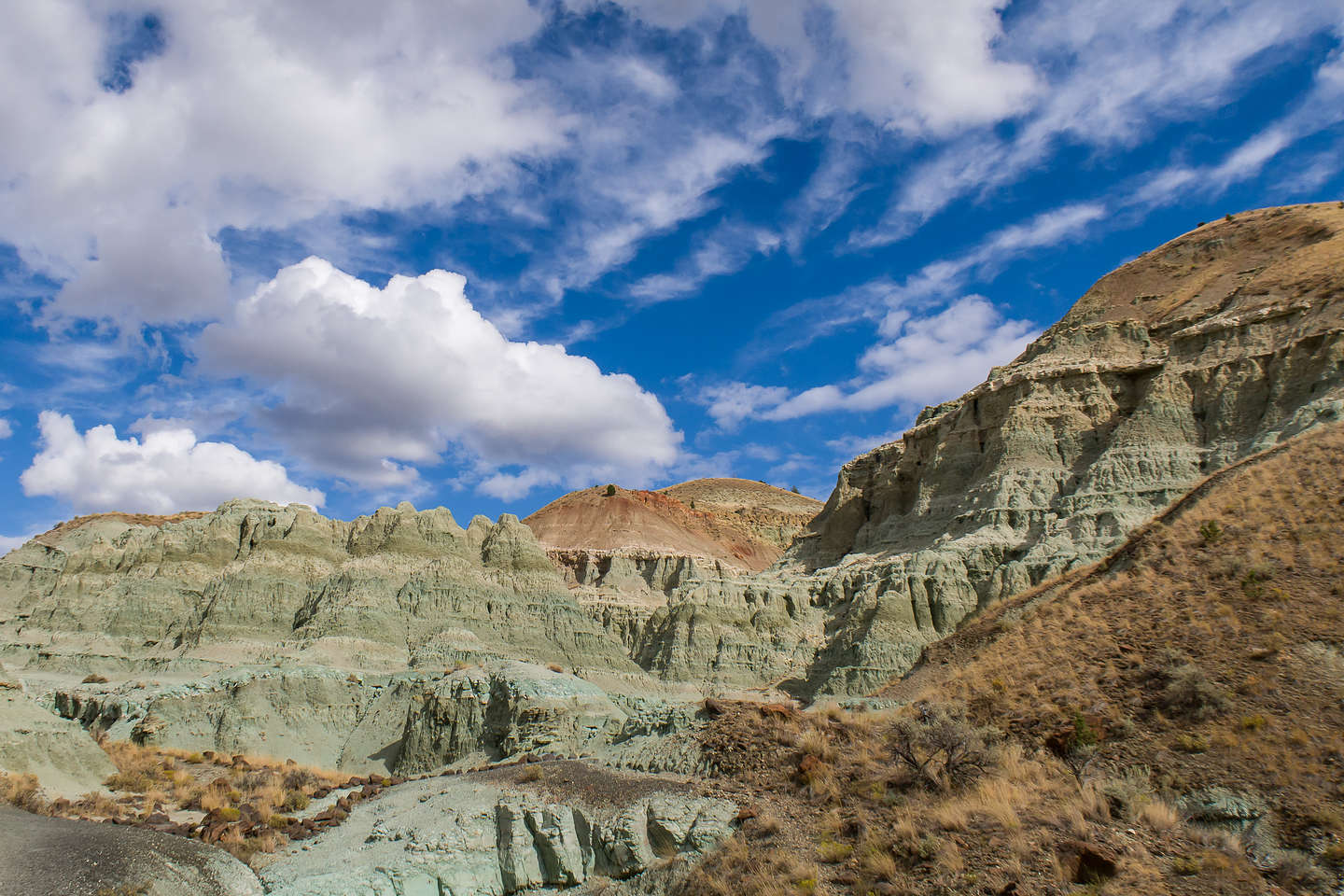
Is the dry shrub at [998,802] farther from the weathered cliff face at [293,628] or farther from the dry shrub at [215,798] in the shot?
the weathered cliff face at [293,628]

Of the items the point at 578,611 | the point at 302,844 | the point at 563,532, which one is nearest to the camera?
the point at 302,844

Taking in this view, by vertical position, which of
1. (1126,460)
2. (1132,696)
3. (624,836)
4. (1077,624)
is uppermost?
(1126,460)

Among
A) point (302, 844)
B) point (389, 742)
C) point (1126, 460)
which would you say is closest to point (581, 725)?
point (389, 742)

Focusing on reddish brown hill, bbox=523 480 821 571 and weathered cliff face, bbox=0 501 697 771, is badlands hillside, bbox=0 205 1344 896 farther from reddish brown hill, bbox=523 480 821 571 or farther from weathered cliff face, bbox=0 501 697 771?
reddish brown hill, bbox=523 480 821 571

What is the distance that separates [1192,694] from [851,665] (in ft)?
99.1

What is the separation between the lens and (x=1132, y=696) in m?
14.6

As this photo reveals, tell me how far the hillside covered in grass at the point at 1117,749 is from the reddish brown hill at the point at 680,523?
7108 centimetres

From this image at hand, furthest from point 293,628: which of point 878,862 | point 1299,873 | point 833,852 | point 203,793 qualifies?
point 1299,873

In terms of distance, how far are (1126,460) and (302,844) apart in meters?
42.9

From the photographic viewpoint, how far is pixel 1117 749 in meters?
13.4

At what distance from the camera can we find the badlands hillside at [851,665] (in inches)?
488

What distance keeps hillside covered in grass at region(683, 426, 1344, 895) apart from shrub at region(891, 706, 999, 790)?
47 millimetres

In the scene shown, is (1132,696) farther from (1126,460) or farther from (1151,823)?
(1126,460)

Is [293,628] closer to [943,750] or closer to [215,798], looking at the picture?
[215,798]
